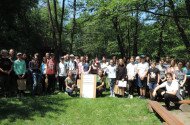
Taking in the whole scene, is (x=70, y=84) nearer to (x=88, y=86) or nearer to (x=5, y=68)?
(x=88, y=86)

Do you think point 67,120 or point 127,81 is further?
point 127,81

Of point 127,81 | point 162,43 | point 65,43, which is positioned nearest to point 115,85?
point 127,81

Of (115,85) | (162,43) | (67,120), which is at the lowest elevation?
(67,120)

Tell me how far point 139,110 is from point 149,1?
7.67m

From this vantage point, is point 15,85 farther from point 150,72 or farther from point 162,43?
point 162,43

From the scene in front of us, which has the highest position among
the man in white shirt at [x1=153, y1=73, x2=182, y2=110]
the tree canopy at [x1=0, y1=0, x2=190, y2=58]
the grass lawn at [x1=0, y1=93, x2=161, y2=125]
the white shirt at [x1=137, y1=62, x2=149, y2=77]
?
the tree canopy at [x1=0, y1=0, x2=190, y2=58]

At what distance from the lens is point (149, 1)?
64.2 ft

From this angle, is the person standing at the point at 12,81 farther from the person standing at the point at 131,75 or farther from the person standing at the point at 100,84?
the person standing at the point at 131,75

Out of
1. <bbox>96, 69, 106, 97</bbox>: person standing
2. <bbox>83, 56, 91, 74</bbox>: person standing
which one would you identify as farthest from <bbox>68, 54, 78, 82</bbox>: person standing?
<bbox>96, 69, 106, 97</bbox>: person standing

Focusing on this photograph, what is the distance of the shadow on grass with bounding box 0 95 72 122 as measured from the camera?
13.0 meters

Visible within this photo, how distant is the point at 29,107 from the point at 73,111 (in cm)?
162

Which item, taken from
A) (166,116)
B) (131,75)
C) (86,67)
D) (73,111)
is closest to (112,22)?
(86,67)

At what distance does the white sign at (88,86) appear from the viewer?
16.2 metres

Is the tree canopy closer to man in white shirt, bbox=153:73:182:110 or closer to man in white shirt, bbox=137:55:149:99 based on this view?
man in white shirt, bbox=137:55:149:99
